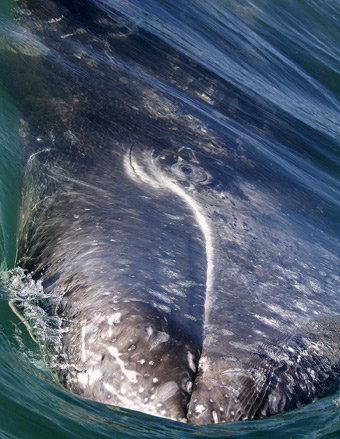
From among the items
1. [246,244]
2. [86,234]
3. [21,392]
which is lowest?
[21,392]

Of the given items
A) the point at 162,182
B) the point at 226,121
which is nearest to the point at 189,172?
the point at 162,182

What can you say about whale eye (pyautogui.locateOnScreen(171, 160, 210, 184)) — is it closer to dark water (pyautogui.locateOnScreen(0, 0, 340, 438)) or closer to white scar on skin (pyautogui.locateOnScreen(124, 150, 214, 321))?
white scar on skin (pyautogui.locateOnScreen(124, 150, 214, 321))

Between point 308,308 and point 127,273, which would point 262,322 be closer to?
point 308,308

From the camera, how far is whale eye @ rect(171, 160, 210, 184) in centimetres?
516

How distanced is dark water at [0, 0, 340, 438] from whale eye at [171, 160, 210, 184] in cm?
50

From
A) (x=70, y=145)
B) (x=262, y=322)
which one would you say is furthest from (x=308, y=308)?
(x=70, y=145)

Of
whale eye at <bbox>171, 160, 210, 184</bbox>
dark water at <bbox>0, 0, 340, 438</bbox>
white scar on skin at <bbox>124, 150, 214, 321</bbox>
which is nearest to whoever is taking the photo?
dark water at <bbox>0, 0, 340, 438</bbox>

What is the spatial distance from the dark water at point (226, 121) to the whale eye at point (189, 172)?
496mm

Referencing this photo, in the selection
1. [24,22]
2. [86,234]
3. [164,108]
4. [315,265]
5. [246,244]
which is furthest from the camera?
[24,22]

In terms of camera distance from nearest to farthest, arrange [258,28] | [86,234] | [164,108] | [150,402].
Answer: [150,402]
[86,234]
[164,108]
[258,28]

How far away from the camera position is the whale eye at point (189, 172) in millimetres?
5160

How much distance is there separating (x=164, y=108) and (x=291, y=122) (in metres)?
2.85

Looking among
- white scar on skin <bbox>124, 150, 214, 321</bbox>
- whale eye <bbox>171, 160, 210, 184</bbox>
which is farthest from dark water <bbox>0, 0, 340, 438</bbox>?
white scar on skin <bbox>124, 150, 214, 321</bbox>

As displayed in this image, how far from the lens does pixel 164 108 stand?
247 inches
